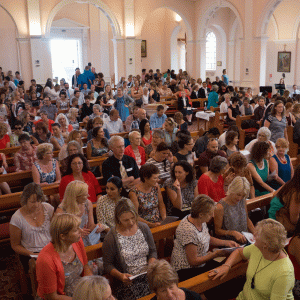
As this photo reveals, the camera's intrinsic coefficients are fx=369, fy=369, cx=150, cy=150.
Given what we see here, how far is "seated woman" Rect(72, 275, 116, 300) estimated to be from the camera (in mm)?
2113

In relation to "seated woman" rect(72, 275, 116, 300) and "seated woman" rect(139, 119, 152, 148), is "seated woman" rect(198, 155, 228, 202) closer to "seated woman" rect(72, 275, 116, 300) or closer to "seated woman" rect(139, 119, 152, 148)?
"seated woman" rect(72, 275, 116, 300)

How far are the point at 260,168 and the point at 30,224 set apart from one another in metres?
2.97

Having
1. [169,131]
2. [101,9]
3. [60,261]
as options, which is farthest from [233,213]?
[101,9]

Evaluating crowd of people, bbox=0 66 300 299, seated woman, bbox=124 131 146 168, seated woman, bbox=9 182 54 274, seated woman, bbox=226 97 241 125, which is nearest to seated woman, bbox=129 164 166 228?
crowd of people, bbox=0 66 300 299

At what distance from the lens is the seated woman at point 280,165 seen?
500 cm

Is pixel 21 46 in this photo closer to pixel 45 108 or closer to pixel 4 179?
pixel 45 108

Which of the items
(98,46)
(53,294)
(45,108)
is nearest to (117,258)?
(53,294)

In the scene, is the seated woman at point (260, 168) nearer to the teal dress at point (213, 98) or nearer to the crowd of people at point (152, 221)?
the crowd of people at point (152, 221)

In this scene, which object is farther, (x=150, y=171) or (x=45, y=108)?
(x=45, y=108)

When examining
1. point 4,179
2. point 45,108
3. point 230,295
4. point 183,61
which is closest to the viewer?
point 230,295

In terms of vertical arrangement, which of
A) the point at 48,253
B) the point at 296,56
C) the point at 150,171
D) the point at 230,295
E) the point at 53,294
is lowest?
the point at 230,295

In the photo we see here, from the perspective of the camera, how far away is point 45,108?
953 centimetres

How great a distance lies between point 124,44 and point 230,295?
1575cm

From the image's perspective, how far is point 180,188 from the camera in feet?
14.2
